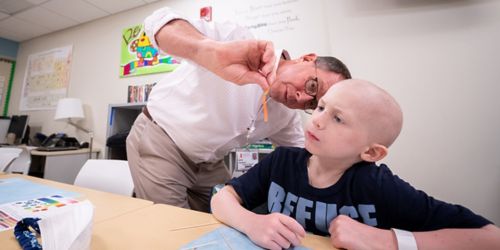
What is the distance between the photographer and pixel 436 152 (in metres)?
1.35

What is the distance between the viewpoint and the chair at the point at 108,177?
3.59ft

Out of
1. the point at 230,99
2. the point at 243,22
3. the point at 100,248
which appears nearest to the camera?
the point at 100,248

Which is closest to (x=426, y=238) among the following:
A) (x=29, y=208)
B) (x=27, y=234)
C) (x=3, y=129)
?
(x=27, y=234)

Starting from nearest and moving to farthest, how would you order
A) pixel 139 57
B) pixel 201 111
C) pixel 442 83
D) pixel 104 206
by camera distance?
1. pixel 104 206
2. pixel 201 111
3. pixel 442 83
4. pixel 139 57

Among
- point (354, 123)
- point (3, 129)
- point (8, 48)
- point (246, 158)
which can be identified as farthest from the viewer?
point (8, 48)

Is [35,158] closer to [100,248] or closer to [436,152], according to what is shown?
[100,248]

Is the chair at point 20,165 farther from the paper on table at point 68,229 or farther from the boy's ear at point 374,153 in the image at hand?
the boy's ear at point 374,153

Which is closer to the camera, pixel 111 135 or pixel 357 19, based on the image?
pixel 357 19

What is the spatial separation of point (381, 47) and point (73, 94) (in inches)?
141

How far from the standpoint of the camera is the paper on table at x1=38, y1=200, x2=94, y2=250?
15.9 inches

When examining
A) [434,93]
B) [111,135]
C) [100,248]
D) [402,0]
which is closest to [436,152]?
[434,93]

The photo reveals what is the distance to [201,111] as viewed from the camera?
1.01 meters

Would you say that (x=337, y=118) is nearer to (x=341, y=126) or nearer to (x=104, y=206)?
(x=341, y=126)

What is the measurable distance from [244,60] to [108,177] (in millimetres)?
930
